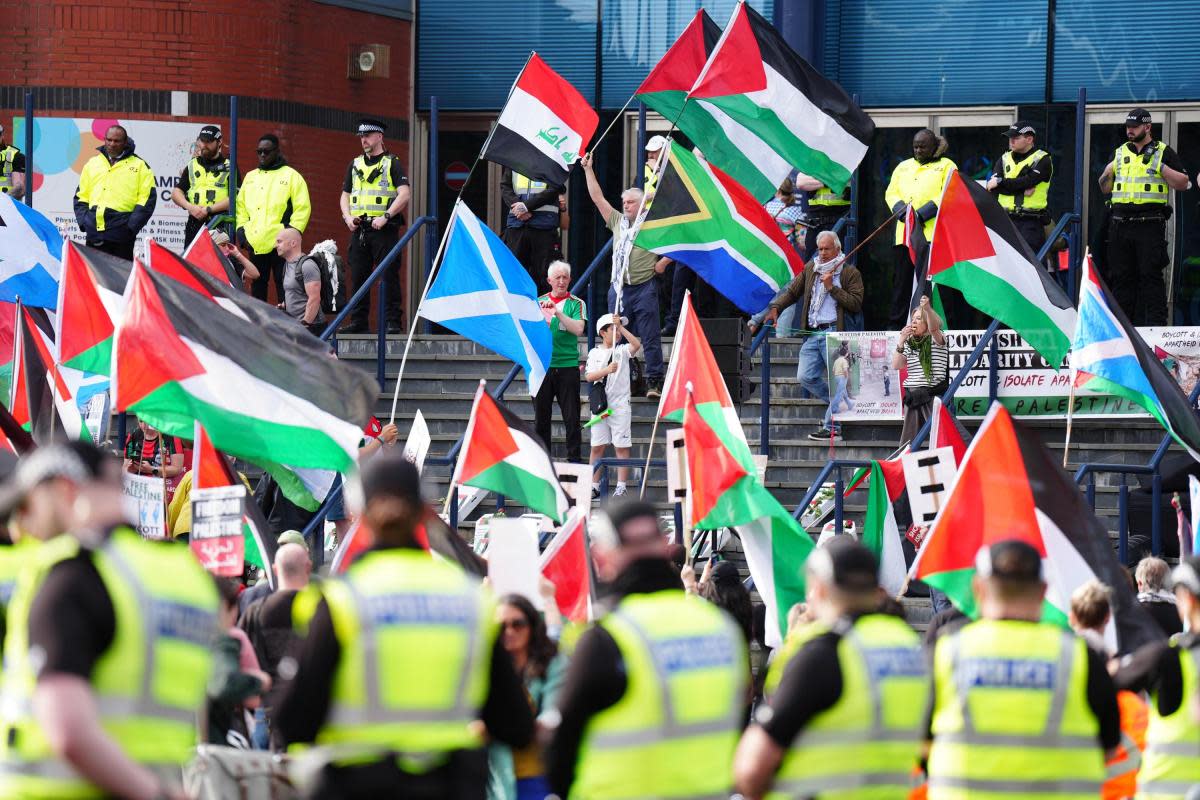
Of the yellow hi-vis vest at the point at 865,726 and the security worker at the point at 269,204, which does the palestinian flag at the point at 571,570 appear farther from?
the security worker at the point at 269,204

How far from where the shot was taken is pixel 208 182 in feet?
59.2

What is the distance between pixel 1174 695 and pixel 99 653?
3.76 meters

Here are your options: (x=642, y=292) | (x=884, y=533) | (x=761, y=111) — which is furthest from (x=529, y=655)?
(x=642, y=292)

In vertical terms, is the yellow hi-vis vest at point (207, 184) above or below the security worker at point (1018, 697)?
above

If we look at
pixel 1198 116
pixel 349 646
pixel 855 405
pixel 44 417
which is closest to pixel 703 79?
pixel 855 405

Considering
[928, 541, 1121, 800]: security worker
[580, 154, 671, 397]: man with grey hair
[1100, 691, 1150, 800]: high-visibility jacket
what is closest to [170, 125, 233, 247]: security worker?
[580, 154, 671, 397]: man with grey hair

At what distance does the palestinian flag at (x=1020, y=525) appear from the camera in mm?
8984

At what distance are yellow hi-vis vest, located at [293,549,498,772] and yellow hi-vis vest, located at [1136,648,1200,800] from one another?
280 centimetres

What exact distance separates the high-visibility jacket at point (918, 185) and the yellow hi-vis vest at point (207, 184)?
563 centimetres

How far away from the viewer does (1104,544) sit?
9062mm

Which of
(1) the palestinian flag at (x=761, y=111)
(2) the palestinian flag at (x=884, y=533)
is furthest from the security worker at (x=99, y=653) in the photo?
(1) the palestinian flag at (x=761, y=111)

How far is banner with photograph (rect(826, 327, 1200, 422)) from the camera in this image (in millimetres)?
15664

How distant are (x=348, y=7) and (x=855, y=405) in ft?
25.4

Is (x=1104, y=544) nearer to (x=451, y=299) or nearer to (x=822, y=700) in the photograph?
(x=822, y=700)
